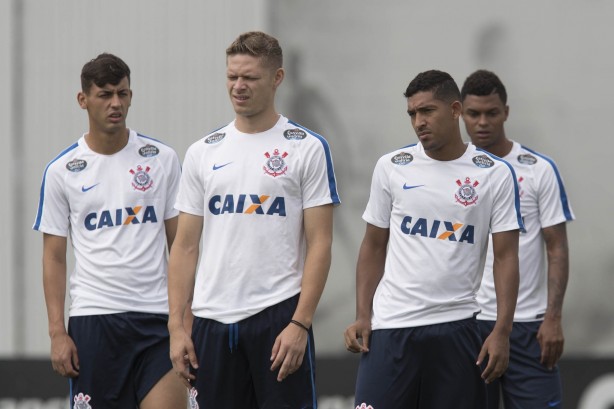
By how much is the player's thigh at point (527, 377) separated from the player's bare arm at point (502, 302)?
1.16 metres

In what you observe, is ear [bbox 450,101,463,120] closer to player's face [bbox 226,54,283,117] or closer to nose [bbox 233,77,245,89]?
player's face [bbox 226,54,283,117]

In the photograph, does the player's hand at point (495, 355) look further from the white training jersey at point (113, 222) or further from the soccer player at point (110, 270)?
the white training jersey at point (113, 222)

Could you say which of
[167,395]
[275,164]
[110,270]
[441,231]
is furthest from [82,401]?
[441,231]

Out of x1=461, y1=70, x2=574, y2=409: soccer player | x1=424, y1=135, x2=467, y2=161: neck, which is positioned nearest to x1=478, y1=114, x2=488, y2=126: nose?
x1=461, y1=70, x2=574, y2=409: soccer player

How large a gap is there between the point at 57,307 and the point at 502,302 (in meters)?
2.10

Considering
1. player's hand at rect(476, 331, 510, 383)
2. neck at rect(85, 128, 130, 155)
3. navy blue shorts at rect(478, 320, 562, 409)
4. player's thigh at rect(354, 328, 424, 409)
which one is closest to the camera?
player's hand at rect(476, 331, 510, 383)

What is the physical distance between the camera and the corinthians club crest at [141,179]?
6.17 m

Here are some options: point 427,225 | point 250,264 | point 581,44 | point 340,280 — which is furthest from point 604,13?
point 250,264

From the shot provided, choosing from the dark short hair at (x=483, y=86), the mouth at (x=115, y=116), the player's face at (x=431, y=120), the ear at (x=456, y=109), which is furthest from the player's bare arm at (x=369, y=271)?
the dark short hair at (x=483, y=86)

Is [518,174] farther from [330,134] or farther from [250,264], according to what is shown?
[330,134]

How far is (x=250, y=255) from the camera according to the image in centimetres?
521

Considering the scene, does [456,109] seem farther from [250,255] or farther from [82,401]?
[82,401]

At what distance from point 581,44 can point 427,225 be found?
4.40 m

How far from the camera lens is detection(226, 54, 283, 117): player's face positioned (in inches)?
207
